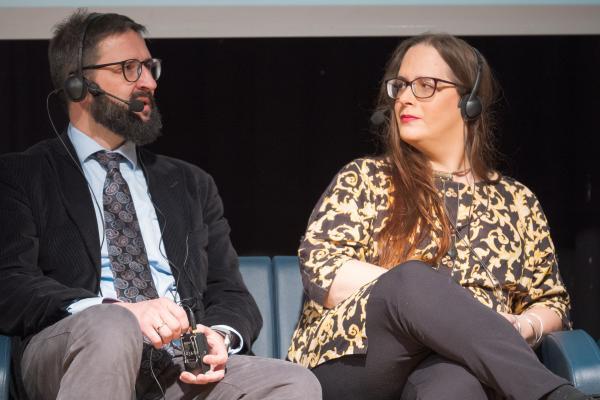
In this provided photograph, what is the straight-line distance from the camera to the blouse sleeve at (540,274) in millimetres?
3373

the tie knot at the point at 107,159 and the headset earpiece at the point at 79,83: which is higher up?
the headset earpiece at the point at 79,83

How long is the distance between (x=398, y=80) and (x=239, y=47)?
1.14 metres

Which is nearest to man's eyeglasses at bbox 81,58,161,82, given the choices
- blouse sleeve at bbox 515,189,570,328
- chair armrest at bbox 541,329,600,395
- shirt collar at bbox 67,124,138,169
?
shirt collar at bbox 67,124,138,169

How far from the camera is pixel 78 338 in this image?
8.37ft

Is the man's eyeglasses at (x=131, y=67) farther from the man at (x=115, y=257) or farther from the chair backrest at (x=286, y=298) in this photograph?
the chair backrest at (x=286, y=298)

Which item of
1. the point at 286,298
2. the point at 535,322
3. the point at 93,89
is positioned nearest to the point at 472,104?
the point at 535,322

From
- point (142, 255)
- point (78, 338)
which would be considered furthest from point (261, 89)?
point (78, 338)

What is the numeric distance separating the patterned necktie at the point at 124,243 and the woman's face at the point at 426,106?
0.86m

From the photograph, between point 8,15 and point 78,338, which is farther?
point 8,15

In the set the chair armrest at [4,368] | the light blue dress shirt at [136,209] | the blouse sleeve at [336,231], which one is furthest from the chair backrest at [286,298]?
the chair armrest at [4,368]

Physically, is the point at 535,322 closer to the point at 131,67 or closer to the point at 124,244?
the point at 124,244

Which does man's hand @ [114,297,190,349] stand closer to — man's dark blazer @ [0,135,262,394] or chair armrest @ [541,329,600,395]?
man's dark blazer @ [0,135,262,394]

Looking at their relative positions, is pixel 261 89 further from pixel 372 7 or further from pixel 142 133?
pixel 142 133

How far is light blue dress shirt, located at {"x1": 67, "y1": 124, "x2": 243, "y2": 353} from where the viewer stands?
3.12m
